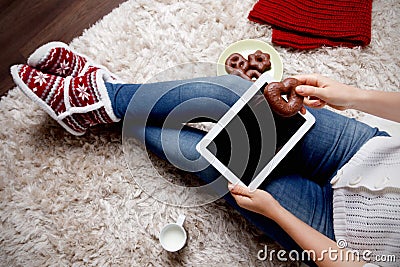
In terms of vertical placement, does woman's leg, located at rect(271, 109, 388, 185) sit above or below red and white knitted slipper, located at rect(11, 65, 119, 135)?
below

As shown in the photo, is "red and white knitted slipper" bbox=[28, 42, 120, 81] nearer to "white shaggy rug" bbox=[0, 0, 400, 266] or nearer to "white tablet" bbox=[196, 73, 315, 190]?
"white shaggy rug" bbox=[0, 0, 400, 266]

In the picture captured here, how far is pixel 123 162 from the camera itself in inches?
51.9

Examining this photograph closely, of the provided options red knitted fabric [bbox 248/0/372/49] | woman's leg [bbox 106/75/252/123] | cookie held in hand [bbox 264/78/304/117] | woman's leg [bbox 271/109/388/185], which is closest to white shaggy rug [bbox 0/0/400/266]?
red knitted fabric [bbox 248/0/372/49]

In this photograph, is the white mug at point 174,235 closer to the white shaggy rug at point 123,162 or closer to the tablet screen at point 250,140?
the white shaggy rug at point 123,162

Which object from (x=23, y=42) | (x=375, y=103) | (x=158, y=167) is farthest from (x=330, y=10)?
(x=23, y=42)

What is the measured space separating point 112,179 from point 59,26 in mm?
543

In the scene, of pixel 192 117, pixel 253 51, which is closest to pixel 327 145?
pixel 192 117

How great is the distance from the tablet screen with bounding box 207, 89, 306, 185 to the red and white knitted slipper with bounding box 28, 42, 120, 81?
48 cm

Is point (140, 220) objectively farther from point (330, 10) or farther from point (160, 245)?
point (330, 10)

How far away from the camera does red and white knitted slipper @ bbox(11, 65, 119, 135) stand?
1.22 m

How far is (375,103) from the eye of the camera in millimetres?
968

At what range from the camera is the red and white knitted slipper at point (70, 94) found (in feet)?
4.00

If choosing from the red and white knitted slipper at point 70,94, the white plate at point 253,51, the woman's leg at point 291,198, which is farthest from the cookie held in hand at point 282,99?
the red and white knitted slipper at point 70,94

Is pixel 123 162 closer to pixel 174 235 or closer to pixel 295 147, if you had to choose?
pixel 174 235
